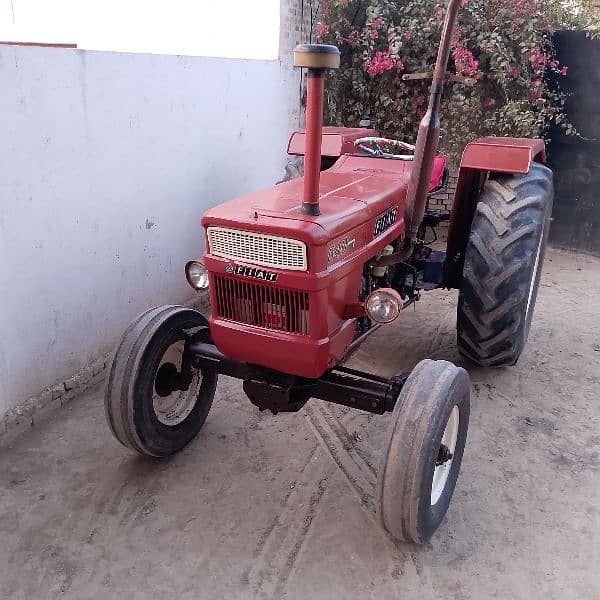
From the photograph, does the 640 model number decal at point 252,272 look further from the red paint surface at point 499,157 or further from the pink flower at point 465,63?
the pink flower at point 465,63

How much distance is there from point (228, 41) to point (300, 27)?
2.13 feet

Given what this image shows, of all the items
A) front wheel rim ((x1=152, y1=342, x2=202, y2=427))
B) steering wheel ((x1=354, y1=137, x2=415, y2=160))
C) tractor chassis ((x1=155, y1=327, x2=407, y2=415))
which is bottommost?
front wheel rim ((x1=152, y1=342, x2=202, y2=427))

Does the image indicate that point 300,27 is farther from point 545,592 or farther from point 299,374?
point 545,592

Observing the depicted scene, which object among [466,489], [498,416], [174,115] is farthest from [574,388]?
[174,115]

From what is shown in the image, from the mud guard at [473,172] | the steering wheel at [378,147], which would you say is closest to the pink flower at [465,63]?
the mud guard at [473,172]

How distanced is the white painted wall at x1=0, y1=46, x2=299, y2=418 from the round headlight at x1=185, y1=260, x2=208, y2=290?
86cm

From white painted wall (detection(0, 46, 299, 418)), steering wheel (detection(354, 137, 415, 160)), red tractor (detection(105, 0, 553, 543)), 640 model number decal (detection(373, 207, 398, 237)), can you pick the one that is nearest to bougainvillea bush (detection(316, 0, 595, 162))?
white painted wall (detection(0, 46, 299, 418))

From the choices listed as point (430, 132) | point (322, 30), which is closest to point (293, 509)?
point (430, 132)

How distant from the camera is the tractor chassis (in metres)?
2.45

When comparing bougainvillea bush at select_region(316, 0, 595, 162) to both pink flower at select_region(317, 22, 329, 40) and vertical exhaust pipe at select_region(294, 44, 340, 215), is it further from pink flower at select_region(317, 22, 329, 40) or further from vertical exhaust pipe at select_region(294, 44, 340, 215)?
vertical exhaust pipe at select_region(294, 44, 340, 215)

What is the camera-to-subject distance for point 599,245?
5.73m

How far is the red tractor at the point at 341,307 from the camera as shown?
7.19ft

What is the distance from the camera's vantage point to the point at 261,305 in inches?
93.9

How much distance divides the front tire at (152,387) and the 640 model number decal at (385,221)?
2.92 ft
